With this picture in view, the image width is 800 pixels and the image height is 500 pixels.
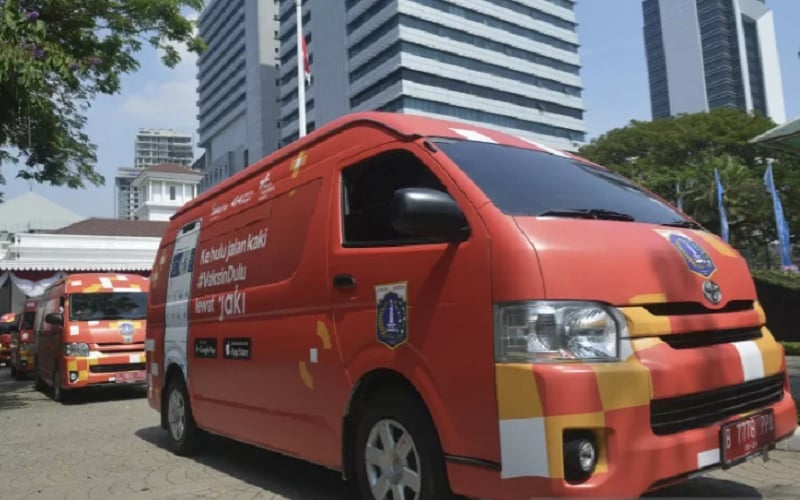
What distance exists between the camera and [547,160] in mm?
4035

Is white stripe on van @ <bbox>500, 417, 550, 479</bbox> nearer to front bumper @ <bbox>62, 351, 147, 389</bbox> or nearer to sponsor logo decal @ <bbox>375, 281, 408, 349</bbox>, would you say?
sponsor logo decal @ <bbox>375, 281, 408, 349</bbox>

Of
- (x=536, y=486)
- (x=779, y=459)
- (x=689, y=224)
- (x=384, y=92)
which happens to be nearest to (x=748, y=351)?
(x=689, y=224)

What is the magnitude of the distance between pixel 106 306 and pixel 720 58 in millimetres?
101668

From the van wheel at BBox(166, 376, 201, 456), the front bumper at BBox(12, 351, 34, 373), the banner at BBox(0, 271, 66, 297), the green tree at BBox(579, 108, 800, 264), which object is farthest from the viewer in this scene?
the green tree at BBox(579, 108, 800, 264)

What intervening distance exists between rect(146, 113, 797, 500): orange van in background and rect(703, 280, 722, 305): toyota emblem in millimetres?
11

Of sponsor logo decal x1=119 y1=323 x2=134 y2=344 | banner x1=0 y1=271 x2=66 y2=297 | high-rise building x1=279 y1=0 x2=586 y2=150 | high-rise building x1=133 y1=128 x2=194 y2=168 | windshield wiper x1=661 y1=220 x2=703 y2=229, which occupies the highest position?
high-rise building x1=133 y1=128 x2=194 y2=168

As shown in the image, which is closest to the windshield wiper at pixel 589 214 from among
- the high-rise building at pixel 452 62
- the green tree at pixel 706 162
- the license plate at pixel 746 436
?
the license plate at pixel 746 436

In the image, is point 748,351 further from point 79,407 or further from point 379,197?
point 79,407

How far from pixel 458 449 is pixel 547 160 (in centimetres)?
189

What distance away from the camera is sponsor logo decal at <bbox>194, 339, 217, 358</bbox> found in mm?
5574

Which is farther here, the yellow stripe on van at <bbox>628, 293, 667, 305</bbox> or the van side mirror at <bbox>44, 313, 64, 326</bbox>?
the van side mirror at <bbox>44, 313, 64, 326</bbox>

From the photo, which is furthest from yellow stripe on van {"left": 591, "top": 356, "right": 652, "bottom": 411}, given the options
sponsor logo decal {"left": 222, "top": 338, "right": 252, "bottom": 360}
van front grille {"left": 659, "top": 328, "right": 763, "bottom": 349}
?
sponsor logo decal {"left": 222, "top": 338, "right": 252, "bottom": 360}

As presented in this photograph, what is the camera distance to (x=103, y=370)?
10844 mm

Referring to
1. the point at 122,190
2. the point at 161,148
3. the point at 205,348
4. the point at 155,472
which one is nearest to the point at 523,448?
the point at 205,348
